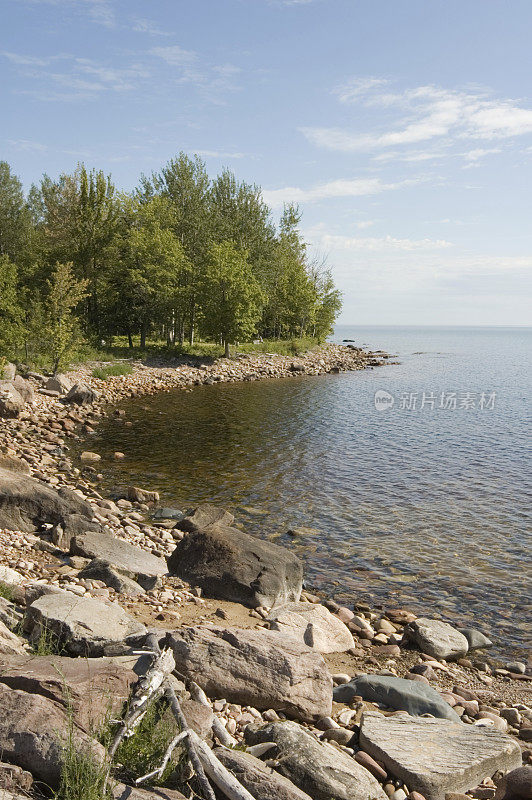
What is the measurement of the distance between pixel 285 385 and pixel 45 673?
49292 mm

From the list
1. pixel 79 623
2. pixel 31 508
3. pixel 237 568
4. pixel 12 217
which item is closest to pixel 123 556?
pixel 237 568

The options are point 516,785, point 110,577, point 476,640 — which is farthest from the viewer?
point 476,640

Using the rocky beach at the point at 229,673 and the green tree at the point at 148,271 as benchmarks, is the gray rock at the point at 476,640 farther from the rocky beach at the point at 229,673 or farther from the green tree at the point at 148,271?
the green tree at the point at 148,271

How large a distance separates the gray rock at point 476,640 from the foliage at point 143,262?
3565 cm

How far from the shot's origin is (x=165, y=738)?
→ 583cm

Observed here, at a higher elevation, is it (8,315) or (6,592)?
(8,315)

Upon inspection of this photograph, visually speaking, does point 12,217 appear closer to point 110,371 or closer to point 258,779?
point 110,371

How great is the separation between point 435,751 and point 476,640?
5551 millimetres

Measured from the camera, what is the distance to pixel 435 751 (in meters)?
7.47

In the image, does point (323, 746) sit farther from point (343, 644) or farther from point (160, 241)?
point (160, 241)

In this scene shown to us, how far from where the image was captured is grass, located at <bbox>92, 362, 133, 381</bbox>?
45.4 m

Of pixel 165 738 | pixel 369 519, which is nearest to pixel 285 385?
pixel 369 519

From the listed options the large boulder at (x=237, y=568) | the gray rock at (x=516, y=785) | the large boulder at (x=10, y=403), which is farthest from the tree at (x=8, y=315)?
the gray rock at (x=516, y=785)

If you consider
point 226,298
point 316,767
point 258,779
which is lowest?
point 316,767
